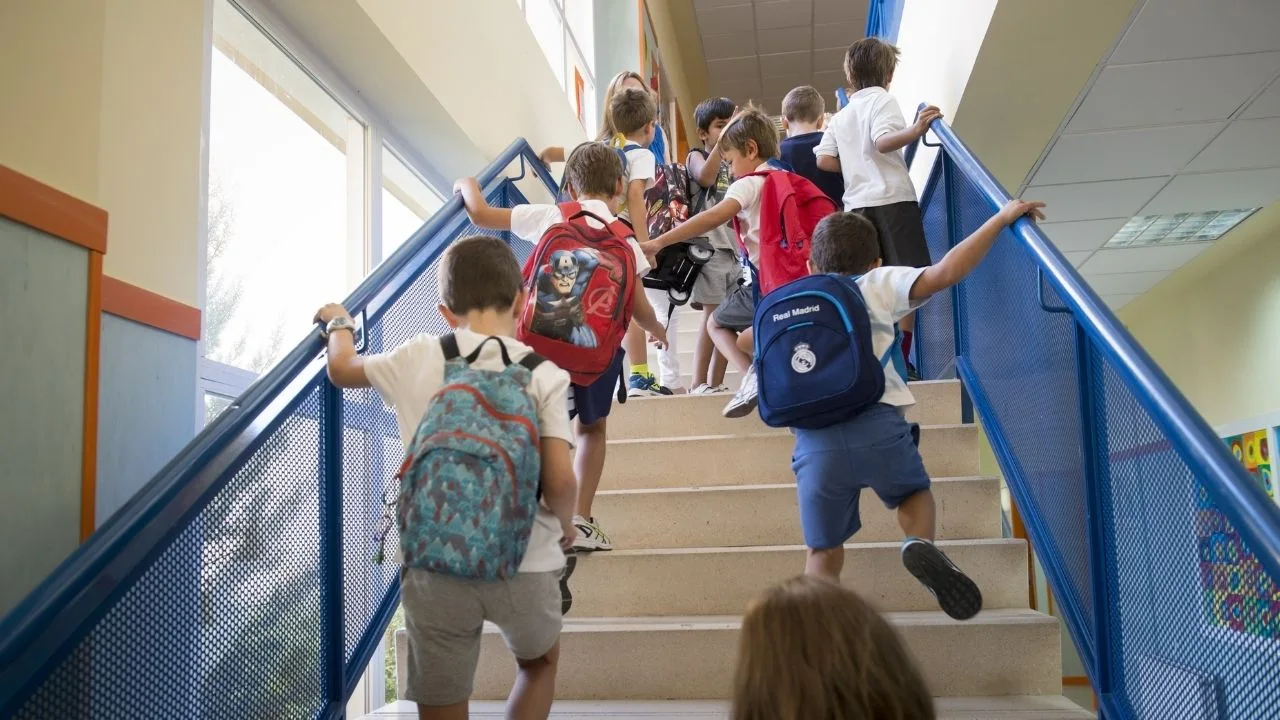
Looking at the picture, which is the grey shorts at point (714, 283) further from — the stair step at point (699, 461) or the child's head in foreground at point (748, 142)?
the stair step at point (699, 461)

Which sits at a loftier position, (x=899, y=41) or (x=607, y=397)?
(x=899, y=41)

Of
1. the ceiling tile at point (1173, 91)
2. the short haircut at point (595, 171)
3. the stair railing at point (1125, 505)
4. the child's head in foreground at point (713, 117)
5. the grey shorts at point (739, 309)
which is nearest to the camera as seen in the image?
the stair railing at point (1125, 505)

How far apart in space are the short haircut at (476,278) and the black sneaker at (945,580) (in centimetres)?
118

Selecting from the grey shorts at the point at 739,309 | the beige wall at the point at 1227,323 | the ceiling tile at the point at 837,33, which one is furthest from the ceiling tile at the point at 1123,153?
the ceiling tile at the point at 837,33

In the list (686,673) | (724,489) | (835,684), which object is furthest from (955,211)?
(835,684)

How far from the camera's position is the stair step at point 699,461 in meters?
3.85

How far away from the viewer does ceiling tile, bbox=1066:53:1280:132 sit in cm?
489

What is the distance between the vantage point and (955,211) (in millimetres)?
4020

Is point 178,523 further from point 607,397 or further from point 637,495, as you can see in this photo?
point 637,495

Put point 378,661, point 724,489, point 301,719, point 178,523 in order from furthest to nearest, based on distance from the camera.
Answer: point 378,661
point 724,489
point 301,719
point 178,523

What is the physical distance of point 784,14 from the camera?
1167cm

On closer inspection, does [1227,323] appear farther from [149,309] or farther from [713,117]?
[149,309]

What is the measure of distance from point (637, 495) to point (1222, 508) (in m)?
2.13

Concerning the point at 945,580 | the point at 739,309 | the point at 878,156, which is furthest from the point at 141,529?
the point at 878,156
